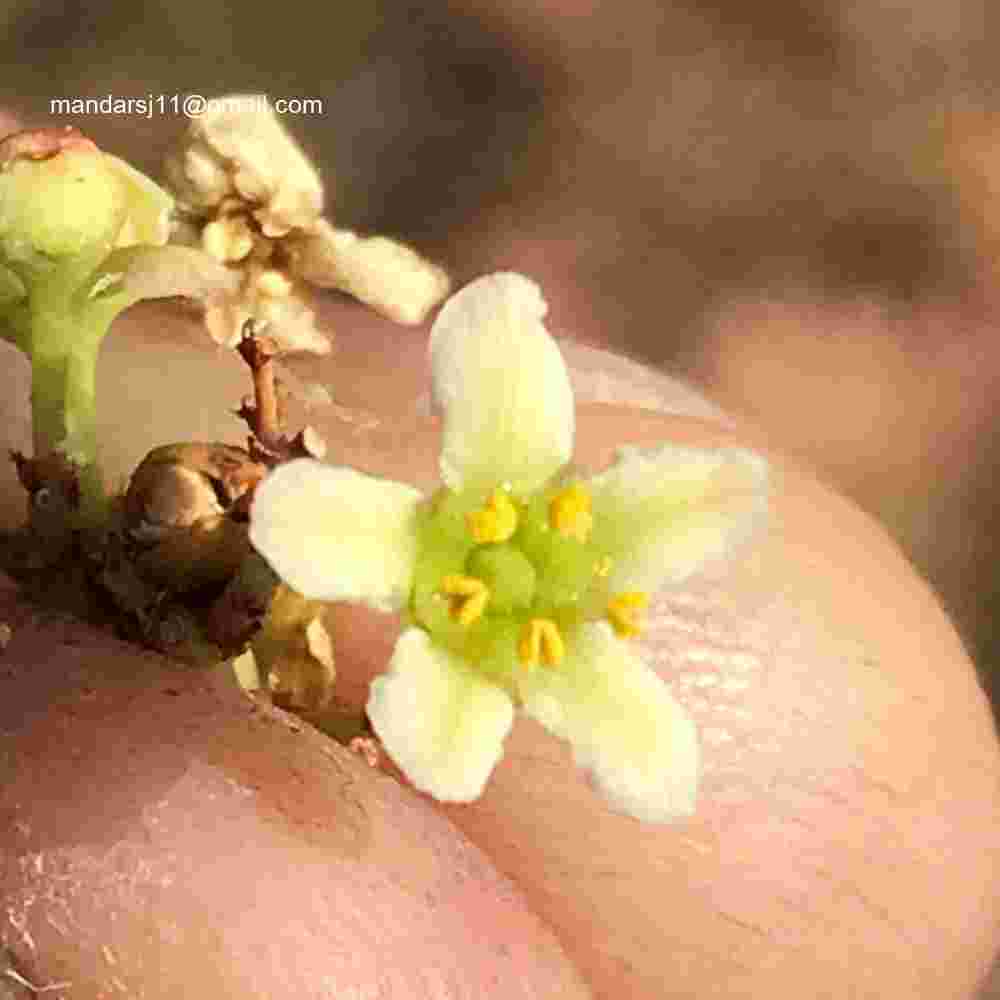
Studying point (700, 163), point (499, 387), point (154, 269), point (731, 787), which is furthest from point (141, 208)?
point (700, 163)

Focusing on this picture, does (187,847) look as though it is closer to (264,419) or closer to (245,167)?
(264,419)

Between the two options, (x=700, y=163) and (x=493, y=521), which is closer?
(x=493, y=521)

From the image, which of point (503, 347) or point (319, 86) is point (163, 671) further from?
point (319, 86)

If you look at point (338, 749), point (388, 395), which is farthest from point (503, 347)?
point (388, 395)

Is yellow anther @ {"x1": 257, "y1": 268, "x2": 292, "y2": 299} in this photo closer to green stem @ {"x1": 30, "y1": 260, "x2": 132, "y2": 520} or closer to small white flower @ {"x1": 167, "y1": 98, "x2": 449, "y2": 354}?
small white flower @ {"x1": 167, "y1": 98, "x2": 449, "y2": 354}

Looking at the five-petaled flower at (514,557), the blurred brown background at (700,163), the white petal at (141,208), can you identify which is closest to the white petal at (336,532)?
the five-petaled flower at (514,557)

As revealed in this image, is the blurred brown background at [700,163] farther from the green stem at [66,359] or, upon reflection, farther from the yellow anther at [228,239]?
the green stem at [66,359]

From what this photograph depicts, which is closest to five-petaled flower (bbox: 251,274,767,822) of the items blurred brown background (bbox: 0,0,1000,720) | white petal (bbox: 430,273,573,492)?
white petal (bbox: 430,273,573,492)
